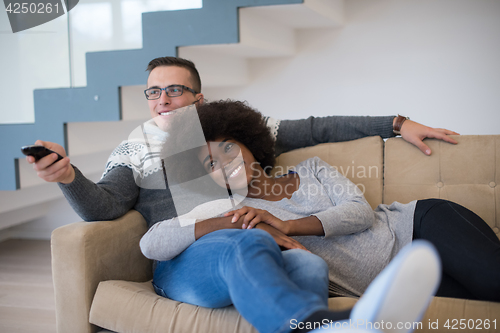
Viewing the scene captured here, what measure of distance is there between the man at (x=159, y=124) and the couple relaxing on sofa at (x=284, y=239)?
Result: 4.3 inches

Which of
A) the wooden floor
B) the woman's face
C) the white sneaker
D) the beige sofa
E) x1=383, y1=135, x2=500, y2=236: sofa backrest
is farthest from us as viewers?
the wooden floor

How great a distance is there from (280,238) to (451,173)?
80 centimetres

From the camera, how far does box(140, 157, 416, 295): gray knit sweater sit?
1127mm

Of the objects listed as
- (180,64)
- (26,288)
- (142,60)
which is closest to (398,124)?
(180,64)

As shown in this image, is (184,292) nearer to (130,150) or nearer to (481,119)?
(130,150)

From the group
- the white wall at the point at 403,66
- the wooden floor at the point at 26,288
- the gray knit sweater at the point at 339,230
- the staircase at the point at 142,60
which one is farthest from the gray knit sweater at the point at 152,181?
the white wall at the point at 403,66

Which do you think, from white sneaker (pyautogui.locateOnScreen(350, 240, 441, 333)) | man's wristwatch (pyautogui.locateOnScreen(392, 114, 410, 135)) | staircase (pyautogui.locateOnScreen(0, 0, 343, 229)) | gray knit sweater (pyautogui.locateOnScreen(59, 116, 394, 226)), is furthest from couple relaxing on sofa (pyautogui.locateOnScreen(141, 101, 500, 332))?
staircase (pyautogui.locateOnScreen(0, 0, 343, 229))

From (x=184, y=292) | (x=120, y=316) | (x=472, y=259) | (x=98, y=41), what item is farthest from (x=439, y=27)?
(x=120, y=316)

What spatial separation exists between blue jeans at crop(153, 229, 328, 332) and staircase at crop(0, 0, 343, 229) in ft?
3.64

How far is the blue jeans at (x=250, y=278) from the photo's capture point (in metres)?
0.77

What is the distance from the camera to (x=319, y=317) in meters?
0.74

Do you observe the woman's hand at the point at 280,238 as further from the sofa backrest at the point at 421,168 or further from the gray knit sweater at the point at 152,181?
the sofa backrest at the point at 421,168

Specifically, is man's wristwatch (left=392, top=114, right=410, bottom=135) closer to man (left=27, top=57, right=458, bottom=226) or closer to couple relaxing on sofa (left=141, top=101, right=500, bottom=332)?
man (left=27, top=57, right=458, bottom=226)

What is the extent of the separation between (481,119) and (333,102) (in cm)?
89
